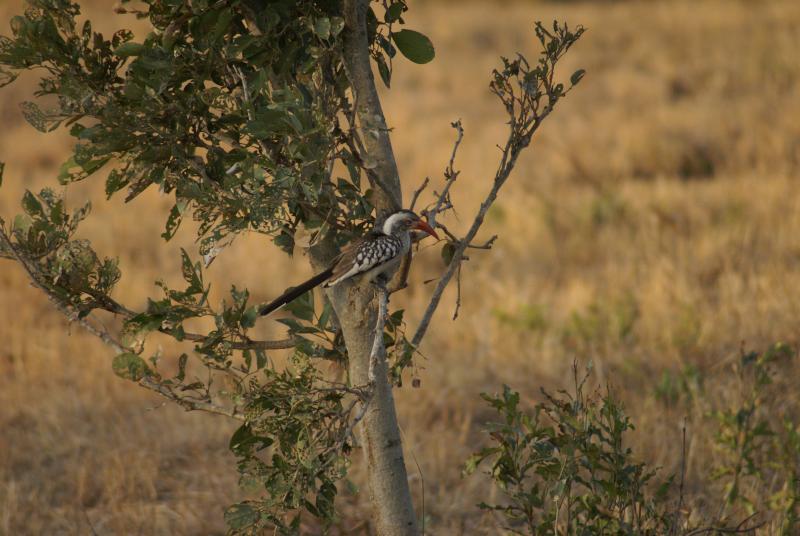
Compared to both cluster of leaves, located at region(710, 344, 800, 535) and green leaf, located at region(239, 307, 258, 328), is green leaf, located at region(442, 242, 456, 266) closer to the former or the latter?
green leaf, located at region(239, 307, 258, 328)

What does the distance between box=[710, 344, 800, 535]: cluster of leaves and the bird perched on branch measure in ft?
5.58

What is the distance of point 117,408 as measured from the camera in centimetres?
529

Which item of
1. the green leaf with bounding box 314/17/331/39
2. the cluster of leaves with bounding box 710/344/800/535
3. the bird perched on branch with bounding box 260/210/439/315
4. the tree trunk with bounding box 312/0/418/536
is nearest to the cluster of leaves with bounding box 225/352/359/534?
the tree trunk with bounding box 312/0/418/536

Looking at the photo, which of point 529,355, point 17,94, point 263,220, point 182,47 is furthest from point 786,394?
point 17,94

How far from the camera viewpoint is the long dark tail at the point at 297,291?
2750 millimetres

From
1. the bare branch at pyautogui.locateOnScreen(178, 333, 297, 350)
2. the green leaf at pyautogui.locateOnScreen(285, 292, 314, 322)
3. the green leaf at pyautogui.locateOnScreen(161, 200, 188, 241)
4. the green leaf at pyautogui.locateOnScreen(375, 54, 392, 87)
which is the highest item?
the green leaf at pyautogui.locateOnScreen(375, 54, 392, 87)

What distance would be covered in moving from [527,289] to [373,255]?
164 inches

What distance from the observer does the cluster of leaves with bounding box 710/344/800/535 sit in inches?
140

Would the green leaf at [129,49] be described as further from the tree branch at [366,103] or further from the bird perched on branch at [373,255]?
the bird perched on branch at [373,255]

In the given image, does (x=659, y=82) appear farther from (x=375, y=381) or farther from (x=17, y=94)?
(x=375, y=381)

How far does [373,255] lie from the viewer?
2672 millimetres

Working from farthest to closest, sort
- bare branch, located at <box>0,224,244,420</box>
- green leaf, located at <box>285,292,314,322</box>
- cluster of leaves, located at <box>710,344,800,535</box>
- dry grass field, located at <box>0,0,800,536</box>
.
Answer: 1. dry grass field, located at <box>0,0,800,536</box>
2. cluster of leaves, located at <box>710,344,800,535</box>
3. green leaf, located at <box>285,292,314,322</box>
4. bare branch, located at <box>0,224,244,420</box>

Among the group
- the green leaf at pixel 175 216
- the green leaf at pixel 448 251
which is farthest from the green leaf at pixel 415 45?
the green leaf at pixel 175 216

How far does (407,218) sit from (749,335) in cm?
343
